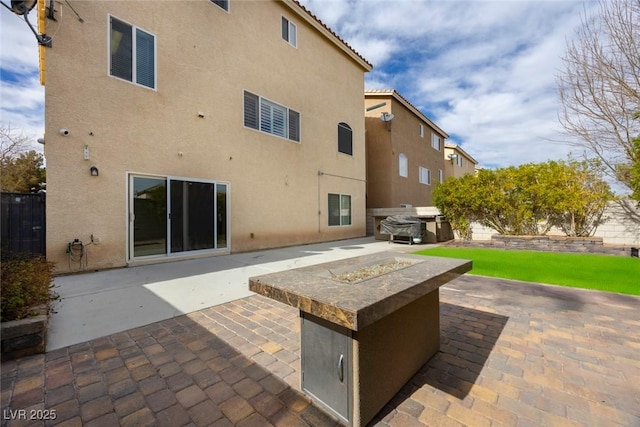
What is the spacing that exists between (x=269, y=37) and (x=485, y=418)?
11.9 meters

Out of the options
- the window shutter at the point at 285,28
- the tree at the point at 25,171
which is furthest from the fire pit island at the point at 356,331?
the tree at the point at 25,171

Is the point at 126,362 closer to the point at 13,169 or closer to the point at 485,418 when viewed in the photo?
the point at 485,418

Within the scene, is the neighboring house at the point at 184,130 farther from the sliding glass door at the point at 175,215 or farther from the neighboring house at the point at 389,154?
the neighboring house at the point at 389,154

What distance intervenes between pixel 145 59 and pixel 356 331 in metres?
8.61

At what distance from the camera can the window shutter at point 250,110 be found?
923cm

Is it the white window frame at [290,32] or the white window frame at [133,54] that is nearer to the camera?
the white window frame at [133,54]

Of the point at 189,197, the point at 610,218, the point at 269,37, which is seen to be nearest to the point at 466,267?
the point at 189,197

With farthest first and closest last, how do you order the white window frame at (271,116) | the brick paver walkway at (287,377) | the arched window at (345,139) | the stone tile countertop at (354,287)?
the arched window at (345,139) → the white window frame at (271,116) → the brick paver walkway at (287,377) → the stone tile countertop at (354,287)

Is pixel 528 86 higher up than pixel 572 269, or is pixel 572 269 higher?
pixel 528 86

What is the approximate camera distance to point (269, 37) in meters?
10.1

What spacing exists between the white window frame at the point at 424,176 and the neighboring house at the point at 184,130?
33.3 feet

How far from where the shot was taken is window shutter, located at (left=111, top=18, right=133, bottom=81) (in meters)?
6.47

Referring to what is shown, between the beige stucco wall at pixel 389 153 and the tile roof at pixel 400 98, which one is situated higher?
the tile roof at pixel 400 98

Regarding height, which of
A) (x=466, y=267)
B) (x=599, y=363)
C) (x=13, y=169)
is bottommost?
(x=599, y=363)
